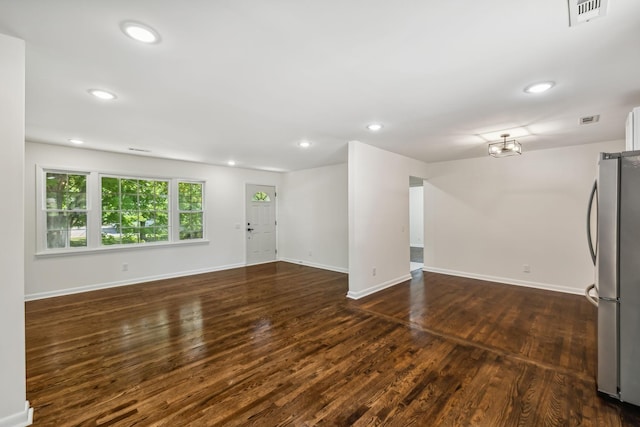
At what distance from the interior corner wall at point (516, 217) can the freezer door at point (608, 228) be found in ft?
9.59

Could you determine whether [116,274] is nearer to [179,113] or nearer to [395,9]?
[179,113]

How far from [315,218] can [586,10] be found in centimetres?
575

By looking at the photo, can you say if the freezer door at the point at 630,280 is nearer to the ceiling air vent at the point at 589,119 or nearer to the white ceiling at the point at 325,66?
the white ceiling at the point at 325,66

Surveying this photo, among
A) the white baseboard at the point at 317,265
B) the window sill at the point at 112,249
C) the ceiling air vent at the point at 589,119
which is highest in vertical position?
the ceiling air vent at the point at 589,119

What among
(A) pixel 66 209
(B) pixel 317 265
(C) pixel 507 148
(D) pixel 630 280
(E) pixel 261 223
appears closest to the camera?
(D) pixel 630 280

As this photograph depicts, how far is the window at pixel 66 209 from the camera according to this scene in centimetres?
451

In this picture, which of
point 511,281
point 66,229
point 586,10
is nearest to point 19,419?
point 66,229

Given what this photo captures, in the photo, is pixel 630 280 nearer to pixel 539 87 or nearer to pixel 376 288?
Result: pixel 539 87

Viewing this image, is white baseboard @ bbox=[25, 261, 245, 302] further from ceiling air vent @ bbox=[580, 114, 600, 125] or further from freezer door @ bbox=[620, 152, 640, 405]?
ceiling air vent @ bbox=[580, 114, 600, 125]

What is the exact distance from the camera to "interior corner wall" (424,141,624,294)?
448 centimetres

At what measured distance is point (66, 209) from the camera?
4.64 meters

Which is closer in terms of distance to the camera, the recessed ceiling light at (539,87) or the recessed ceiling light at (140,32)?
the recessed ceiling light at (140,32)

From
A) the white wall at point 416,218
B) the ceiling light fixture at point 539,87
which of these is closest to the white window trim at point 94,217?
the ceiling light fixture at point 539,87

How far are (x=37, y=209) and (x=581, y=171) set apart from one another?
8.85 metres
